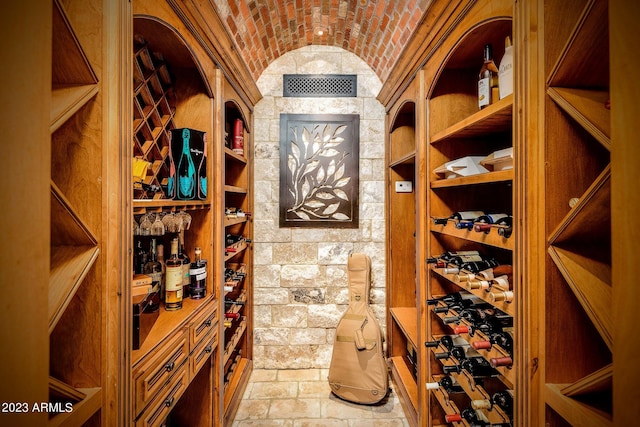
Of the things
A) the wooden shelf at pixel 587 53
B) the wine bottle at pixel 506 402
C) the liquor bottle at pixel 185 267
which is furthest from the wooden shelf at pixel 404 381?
the wooden shelf at pixel 587 53

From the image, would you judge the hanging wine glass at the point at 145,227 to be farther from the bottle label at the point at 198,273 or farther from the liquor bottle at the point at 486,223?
the liquor bottle at the point at 486,223

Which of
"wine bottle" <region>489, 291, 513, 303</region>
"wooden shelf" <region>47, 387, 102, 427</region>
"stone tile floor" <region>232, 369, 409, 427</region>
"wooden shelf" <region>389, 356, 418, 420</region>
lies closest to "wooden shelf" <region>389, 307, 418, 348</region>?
"wooden shelf" <region>389, 356, 418, 420</region>

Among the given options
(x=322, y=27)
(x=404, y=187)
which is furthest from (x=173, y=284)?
(x=322, y=27)

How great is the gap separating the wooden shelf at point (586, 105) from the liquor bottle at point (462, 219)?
0.57 meters

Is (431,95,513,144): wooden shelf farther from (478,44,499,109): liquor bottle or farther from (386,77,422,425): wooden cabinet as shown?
(386,77,422,425): wooden cabinet

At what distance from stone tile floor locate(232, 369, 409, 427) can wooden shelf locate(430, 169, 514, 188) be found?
1.60 m

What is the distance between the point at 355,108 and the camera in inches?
108

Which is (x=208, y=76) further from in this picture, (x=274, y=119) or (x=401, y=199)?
(x=401, y=199)

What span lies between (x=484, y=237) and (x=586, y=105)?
536 millimetres

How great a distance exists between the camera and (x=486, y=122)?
133cm

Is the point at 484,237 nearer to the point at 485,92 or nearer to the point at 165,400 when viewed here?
the point at 485,92

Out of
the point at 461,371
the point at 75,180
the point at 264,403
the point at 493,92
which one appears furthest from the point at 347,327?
the point at 75,180

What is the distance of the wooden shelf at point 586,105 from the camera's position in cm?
82

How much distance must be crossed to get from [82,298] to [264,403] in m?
1.85
